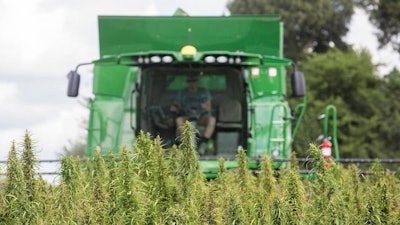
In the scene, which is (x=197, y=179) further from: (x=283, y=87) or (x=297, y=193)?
(x=283, y=87)

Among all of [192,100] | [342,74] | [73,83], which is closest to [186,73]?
[192,100]

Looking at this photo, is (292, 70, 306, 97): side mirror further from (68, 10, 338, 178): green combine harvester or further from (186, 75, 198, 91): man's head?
(186, 75, 198, 91): man's head

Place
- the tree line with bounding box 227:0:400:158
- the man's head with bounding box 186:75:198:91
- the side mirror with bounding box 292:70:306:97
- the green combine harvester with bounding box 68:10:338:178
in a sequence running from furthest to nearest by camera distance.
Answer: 1. the tree line with bounding box 227:0:400:158
2. the side mirror with bounding box 292:70:306:97
3. the man's head with bounding box 186:75:198:91
4. the green combine harvester with bounding box 68:10:338:178

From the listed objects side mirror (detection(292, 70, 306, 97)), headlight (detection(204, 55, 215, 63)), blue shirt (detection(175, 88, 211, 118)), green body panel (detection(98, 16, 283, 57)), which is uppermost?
green body panel (detection(98, 16, 283, 57))

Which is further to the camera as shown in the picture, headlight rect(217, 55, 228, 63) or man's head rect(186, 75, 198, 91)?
man's head rect(186, 75, 198, 91)

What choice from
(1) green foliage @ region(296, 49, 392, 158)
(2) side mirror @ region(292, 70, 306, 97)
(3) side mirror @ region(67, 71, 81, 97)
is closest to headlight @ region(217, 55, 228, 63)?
(2) side mirror @ region(292, 70, 306, 97)

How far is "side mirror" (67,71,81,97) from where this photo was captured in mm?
12500

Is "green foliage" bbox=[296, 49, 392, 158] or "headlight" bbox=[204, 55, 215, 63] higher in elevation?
"green foliage" bbox=[296, 49, 392, 158]

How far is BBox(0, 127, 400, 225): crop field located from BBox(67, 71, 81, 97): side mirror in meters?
6.95

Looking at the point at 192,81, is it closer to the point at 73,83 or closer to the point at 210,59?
the point at 210,59

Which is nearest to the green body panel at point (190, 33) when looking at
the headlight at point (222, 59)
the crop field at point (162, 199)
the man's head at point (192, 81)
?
the man's head at point (192, 81)

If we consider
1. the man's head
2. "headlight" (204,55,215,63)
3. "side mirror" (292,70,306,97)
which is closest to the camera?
"headlight" (204,55,215,63)

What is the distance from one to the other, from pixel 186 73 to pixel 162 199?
737 cm

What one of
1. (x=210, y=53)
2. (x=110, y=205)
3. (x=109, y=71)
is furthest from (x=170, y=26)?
(x=110, y=205)
